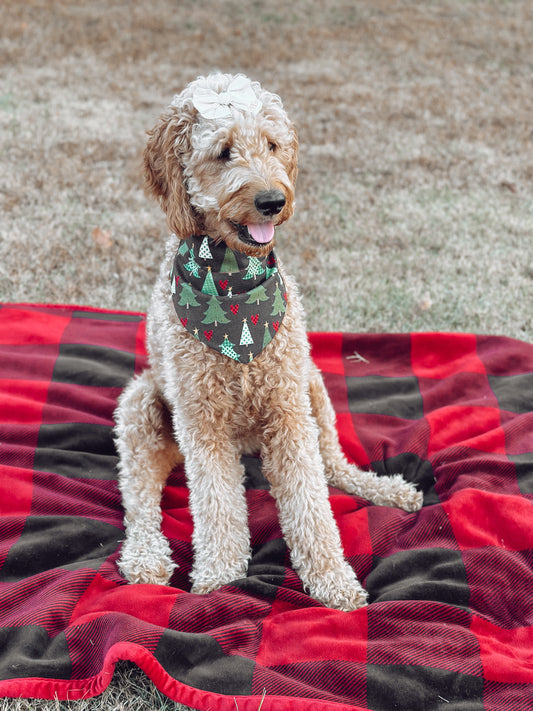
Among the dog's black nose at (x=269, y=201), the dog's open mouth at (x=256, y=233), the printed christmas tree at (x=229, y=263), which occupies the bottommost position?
the printed christmas tree at (x=229, y=263)

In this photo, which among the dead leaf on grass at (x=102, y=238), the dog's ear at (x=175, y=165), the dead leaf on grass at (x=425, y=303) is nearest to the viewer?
the dog's ear at (x=175, y=165)

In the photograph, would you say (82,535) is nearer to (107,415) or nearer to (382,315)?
(107,415)

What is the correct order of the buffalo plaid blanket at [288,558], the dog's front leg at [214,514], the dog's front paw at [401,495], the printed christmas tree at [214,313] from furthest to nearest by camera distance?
the dog's front paw at [401,495] < the dog's front leg at [214,514] < the printed christmas tree at [214,313] < the buffalo plaid blanket at [288,558]

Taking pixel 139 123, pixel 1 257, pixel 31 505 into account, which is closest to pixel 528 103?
pixel 139 123

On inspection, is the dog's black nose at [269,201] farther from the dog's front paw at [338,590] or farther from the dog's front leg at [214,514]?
the dog's front paw at [338,590]

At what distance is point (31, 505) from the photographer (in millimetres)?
2676

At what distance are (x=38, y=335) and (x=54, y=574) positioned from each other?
1.80 meters

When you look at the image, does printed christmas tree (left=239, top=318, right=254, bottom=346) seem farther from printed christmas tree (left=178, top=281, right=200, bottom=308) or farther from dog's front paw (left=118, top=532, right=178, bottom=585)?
dog's front paw (left=118, top=532, right=178, bottom=585)

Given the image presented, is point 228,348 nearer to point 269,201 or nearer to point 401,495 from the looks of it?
point 269,201

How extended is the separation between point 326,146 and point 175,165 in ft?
17.5

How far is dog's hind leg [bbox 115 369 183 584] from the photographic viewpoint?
249cm

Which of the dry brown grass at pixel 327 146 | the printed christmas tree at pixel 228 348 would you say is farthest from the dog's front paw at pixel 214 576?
the dry brown grass at pixel 327 146

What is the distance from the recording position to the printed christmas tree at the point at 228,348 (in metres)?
2.30

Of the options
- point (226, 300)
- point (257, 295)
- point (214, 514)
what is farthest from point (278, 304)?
point (214, 514)
